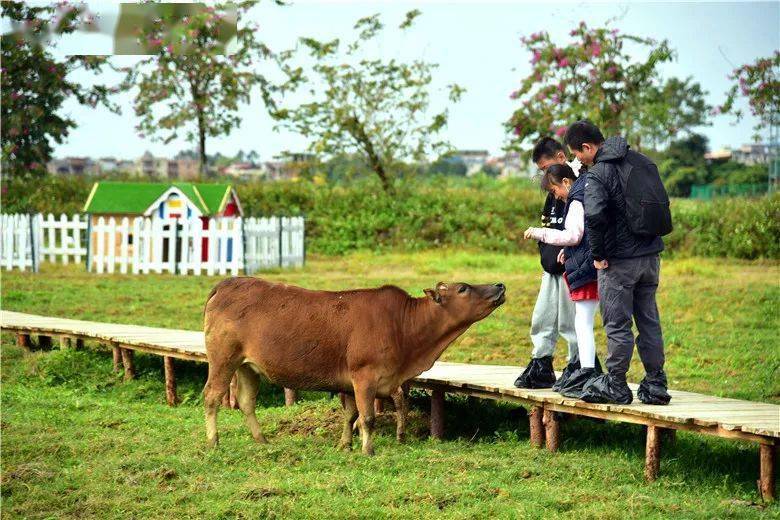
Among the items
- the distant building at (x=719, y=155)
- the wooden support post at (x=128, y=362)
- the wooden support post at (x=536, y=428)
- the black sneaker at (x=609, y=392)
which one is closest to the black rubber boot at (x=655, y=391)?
the black sneaker at (x=609, y=392)

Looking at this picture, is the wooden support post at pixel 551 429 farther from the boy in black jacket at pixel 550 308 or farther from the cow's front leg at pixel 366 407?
the cow's front leg at pixel 366 407

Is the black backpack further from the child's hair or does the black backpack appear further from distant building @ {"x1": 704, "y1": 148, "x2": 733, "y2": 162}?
distant building @ {"x1": 704, "y1": 148, "x2": 733, "y2": 162}

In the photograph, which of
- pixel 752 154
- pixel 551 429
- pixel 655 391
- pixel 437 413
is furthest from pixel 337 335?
pixel 752 154

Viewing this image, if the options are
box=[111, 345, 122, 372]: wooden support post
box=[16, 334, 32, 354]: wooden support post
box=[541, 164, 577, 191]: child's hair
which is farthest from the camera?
A: box=[16, 334, 32, 354]: wooden support post

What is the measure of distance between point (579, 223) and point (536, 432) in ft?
5.45

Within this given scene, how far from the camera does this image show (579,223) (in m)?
8.05

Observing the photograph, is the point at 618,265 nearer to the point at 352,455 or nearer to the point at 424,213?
the point at 352,455

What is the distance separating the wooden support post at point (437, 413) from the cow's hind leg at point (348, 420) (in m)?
0.74

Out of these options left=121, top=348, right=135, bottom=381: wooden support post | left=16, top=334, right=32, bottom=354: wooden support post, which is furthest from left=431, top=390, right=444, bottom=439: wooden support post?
left=16, top=334, right=32, bottom=354: wooden support post

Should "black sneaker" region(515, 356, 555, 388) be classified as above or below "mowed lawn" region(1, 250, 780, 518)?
above

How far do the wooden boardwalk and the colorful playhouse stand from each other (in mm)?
9922

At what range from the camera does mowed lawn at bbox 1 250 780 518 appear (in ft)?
22.6

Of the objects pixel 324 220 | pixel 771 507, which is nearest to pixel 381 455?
pixel 771 507

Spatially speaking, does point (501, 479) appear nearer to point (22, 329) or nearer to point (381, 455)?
point (381, 455)
